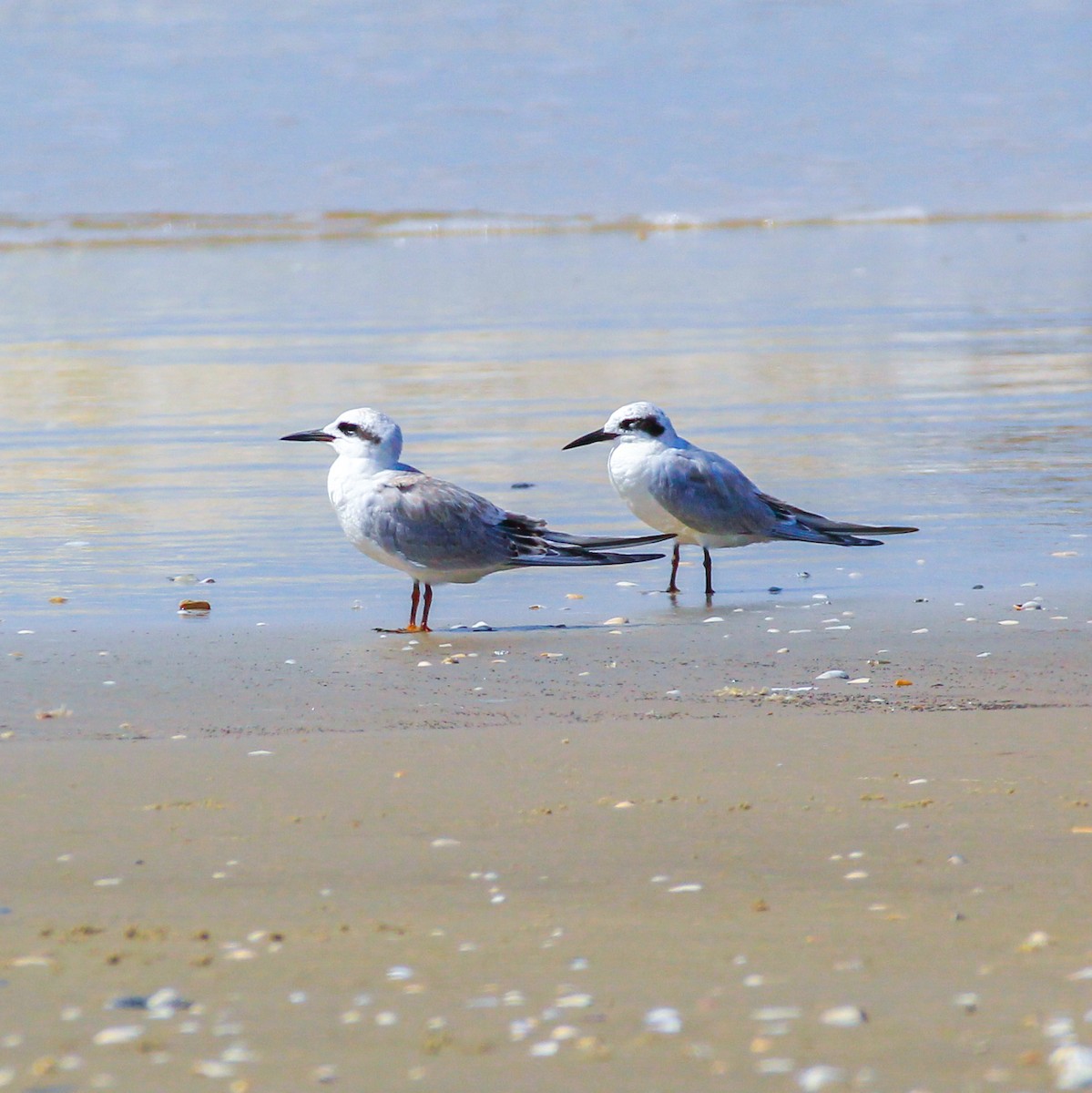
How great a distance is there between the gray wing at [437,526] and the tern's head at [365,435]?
146 millimetres

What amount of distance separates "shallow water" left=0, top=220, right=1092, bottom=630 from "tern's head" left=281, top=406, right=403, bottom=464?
0.54 m

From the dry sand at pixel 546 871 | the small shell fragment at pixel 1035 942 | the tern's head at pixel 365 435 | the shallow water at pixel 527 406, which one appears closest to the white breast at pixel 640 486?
the shallow water at pixel 527 406

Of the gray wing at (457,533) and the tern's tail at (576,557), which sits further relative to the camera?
the tern's tail at (576,557)

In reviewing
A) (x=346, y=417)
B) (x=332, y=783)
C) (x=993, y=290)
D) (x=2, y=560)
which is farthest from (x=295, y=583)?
(x=993, y=290)

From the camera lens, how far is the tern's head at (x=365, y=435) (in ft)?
23.0

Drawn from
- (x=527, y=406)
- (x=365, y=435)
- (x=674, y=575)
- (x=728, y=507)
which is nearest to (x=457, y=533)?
(x=365, y=435)

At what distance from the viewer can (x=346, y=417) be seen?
7016 millimetres

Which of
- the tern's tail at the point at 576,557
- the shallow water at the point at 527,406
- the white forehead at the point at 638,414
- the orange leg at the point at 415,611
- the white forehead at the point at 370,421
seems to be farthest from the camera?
the white forehead at the point at 638,414

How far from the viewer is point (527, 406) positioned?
11.6 meters

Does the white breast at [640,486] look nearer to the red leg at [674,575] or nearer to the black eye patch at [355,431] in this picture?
the red leg at [674,575]

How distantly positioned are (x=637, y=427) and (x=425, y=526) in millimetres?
1286

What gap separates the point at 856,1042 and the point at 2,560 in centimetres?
543

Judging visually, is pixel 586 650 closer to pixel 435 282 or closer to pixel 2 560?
pixel 2 560

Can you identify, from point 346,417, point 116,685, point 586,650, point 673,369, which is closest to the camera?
point 116,685
